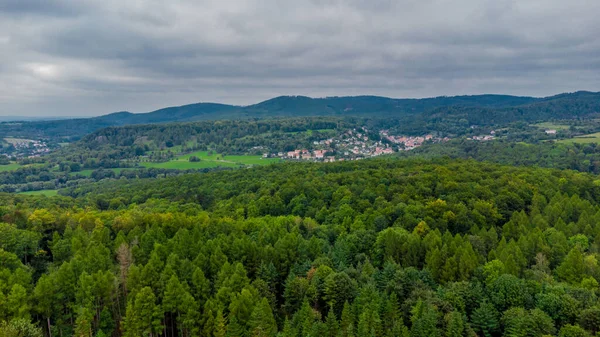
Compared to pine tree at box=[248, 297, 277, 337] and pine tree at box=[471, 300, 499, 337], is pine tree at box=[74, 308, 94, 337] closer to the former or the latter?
pine tree at box=[248, 297, 277, 337]

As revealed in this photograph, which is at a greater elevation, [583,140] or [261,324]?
[583,140]

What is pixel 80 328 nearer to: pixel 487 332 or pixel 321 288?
pixel 321 288

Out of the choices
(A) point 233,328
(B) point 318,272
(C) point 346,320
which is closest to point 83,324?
(A) point 233,328

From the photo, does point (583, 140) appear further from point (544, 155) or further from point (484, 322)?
point (484, 322)

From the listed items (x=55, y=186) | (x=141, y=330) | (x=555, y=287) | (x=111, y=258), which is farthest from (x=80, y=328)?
(x=55, y=186)

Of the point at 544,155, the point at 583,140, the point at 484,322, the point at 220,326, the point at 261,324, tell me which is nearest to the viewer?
the point at 220,326

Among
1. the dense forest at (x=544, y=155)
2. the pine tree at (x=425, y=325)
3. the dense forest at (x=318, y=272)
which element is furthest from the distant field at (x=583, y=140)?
the pine tree at (x=425, y=325)

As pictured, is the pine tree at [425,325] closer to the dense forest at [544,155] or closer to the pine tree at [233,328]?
the pine tree at [233,328]

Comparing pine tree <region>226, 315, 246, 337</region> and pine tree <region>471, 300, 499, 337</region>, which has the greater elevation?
pine tree <region>226, 315, 246, 337</region>

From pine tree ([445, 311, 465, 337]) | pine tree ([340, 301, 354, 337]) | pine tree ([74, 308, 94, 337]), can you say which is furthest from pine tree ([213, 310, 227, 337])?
pine tree ([445, 311, 465, 337])
